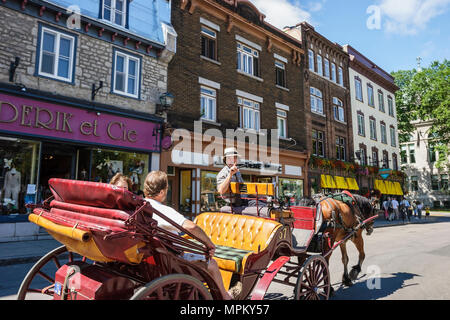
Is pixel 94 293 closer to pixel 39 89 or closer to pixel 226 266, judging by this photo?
pixel 226 266

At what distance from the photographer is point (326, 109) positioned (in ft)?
71.4

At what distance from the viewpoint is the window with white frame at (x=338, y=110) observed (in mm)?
22808

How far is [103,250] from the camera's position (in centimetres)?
213

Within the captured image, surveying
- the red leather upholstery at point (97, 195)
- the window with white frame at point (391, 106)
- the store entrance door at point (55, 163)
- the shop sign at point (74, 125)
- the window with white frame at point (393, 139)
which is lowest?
the red leather upholstery at point (97, 195)

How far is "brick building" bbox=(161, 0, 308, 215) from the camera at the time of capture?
13305mm

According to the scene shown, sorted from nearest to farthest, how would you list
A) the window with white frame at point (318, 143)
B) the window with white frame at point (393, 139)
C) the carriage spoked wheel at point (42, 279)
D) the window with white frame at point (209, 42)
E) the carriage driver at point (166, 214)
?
the carriage driver at point (166, 214), the carriage spoked wheel at point (42, 279), the window with white frame at point (209, 42), the window with white frame at point (318, 143), the window with white frame at point (393, 139)

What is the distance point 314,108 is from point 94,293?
2048cm

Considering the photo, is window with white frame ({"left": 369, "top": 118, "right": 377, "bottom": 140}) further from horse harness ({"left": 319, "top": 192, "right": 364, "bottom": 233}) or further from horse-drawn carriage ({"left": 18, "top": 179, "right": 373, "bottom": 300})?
horse-drawn carriage ({"left": 18, "top": 179, "right": 373, "bottom": 300})

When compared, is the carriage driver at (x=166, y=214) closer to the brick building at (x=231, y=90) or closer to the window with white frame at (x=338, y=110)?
the brick building at (x=231, y=90)

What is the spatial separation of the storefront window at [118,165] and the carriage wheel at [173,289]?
8.22 metres

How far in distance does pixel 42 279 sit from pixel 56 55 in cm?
A: 769

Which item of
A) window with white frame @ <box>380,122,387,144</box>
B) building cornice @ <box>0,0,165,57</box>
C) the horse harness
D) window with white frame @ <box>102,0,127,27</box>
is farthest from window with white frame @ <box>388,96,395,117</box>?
the horse harness

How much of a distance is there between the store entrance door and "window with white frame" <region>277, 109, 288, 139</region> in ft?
37.8

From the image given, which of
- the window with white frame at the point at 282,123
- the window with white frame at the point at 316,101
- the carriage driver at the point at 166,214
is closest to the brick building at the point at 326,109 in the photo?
the window with white frame at the point at 316,101
